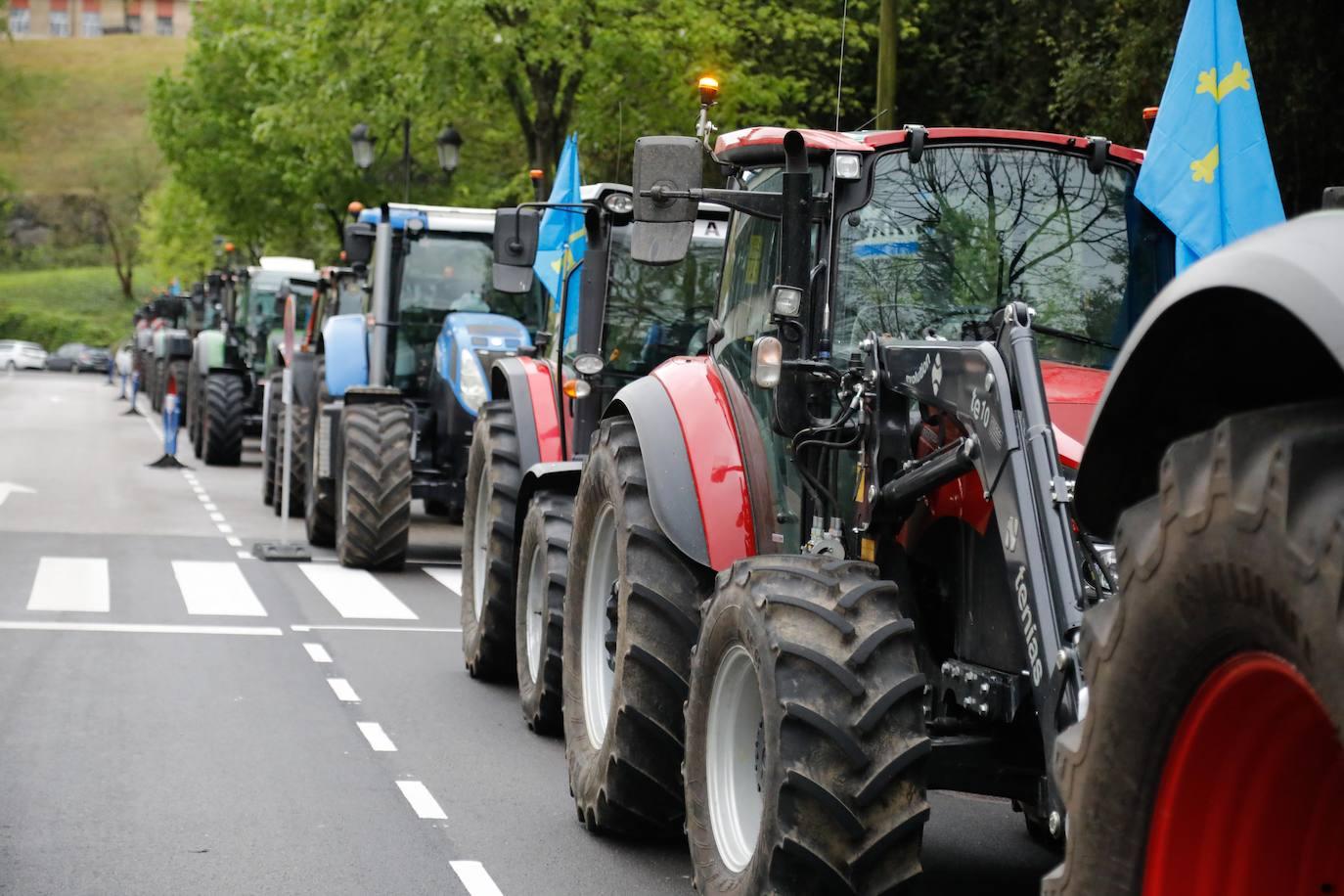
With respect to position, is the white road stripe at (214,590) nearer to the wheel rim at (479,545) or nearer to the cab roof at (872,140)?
the wheel rim at (479,545)

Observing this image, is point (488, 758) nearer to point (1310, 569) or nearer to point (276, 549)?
point (1310, 569)

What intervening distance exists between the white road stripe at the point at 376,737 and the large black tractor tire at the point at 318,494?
7.20 meters

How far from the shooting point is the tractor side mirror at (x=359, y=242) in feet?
51.5

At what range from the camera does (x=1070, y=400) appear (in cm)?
562

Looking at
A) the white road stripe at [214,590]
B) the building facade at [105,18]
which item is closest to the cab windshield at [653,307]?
the white road stripe at [214,590]

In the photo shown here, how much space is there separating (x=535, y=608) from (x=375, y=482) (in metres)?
5.76

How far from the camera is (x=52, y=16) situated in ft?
517

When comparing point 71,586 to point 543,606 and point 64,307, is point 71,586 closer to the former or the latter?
point 543,606

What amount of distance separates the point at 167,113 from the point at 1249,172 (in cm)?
4637

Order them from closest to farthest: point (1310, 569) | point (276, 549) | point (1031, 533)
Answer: point (1310, 569)
point (1031, 533)
point (276, 549)

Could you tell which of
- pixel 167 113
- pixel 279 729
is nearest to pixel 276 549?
pixel 279 729

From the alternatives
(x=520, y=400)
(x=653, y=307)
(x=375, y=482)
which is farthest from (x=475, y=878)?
(x=375, y=482)

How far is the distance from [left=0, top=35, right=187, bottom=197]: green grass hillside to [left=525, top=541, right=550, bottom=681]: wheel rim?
107 m

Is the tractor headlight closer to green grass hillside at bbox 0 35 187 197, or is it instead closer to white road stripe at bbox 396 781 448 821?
white road stripe at bbox 396 781 448 821
